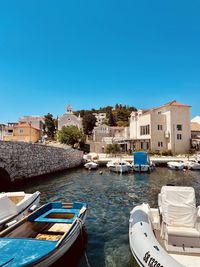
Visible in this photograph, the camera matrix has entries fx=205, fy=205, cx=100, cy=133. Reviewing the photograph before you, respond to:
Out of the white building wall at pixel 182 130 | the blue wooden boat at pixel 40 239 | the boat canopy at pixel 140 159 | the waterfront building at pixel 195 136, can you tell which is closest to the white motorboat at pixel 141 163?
the boat canopy at pixel 140 159

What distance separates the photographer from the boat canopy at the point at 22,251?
4.88m

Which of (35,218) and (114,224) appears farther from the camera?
(114,224)

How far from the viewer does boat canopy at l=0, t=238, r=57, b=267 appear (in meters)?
4.88

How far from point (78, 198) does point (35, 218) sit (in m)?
8.03

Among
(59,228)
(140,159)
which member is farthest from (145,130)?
(59,228)

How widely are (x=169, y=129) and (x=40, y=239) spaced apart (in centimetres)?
4528

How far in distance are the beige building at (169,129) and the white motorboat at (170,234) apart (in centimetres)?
4188

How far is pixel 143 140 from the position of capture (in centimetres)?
5081

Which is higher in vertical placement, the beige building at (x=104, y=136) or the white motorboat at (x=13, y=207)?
the beige building at (x=104, y=136)

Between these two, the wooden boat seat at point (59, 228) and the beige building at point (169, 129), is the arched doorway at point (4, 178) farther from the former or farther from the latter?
the beige building at point (169, 129)

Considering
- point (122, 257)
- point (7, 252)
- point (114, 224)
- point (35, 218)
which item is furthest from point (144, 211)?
point (7, 252)

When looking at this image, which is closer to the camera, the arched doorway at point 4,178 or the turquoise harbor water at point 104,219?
the turquoise harbor water at point 104,219

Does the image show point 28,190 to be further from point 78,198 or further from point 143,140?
point 143,140

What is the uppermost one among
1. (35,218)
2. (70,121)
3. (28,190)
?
(70,121)
